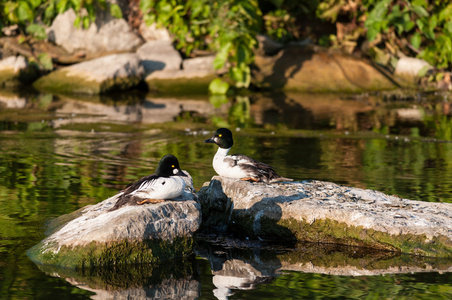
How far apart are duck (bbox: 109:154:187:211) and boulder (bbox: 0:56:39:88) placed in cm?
1588

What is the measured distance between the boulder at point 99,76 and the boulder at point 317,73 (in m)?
3.87

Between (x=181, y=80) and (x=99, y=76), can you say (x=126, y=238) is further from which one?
(x=181, y=80)

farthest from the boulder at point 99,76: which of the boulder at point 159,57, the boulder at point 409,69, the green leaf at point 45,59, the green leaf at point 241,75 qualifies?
the boulder at point 409,69

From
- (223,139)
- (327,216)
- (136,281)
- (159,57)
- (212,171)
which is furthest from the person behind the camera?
(159,57)

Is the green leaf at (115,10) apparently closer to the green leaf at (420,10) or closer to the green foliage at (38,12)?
the green foliage at (38,12)

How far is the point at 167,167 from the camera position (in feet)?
19.8

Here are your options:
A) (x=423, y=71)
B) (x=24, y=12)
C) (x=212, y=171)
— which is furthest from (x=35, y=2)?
(x=212, y=171)

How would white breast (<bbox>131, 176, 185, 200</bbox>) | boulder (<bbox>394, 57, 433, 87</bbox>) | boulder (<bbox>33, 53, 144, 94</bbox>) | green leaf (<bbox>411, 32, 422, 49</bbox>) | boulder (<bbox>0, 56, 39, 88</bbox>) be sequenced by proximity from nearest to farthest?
white breast (<bbox>131, 176, 185, 200</bbox>) → boulder (<bbox>33, 53, 144, 94</bbox>) → boulder (<bbox>0, 56, 39, 88</bbox>) → green leaf (<bbox>411, 32, 422, 49</bbox>) → boulder (<bbox>394, 57, 433, 87</bbox>)

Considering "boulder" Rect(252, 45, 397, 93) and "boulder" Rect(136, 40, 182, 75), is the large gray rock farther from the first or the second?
"boulder" Rect(252, 45, 397, 93)

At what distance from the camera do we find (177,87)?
2059 centimetres

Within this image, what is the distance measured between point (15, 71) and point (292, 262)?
16869 mm

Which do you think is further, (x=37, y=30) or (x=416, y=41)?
(x=37, y=30)

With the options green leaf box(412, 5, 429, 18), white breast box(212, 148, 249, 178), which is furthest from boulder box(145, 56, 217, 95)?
white breast box(212, 148, 249, 178)

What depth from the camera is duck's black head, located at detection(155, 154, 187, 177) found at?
6004mm
